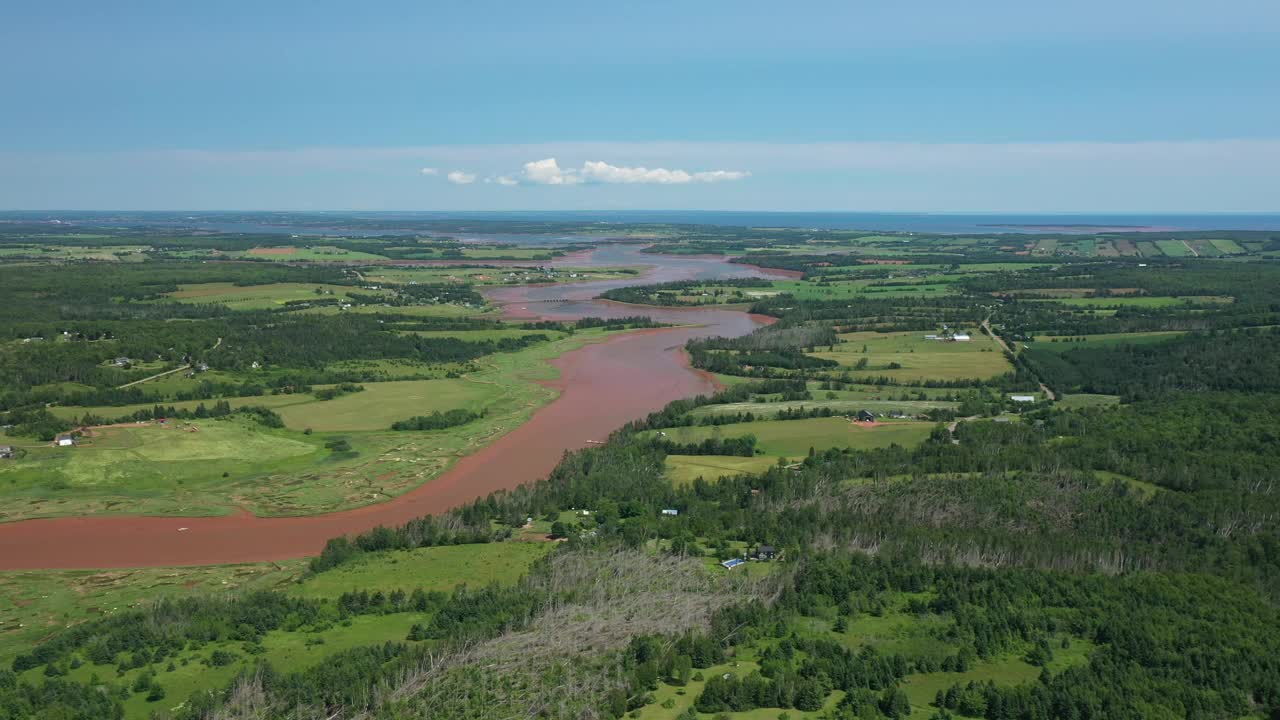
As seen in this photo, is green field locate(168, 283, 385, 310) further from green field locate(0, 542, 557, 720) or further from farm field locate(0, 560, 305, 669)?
green field locate(0, 542, 557, 720)

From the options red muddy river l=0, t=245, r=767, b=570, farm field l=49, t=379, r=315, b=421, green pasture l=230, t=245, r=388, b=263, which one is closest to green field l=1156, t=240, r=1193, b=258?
red muddy river l=0, t=245, r=767, b=570

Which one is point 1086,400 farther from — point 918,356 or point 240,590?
point 240,590

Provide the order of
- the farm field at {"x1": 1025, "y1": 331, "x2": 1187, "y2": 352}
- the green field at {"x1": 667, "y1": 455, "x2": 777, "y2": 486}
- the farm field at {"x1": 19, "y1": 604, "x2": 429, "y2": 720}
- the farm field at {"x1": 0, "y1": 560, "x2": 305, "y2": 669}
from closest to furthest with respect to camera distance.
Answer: the farm field at {"x1": 19, "y1": 604, "x2": 429, "y2": 720} < the farm field at {"x1": 0, "y1": 560, "x2": 305, "y2": 669} < the green field at {"x1": 667, "y1": 455, "x2": 777, "y2": 486} < the farm field at {"x1": 1025, "y1": 331, "x2": 1187, "y2": 352}

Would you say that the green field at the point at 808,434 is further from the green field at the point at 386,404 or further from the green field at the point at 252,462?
the green field at the point at 386,404

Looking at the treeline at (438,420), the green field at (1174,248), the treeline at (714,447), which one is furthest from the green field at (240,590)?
the green field at (1174,248)

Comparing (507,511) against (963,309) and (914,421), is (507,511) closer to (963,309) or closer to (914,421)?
(914,421)

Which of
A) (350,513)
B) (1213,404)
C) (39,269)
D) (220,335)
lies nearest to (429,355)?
(220,335)

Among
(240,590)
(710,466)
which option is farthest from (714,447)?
(240,590)
